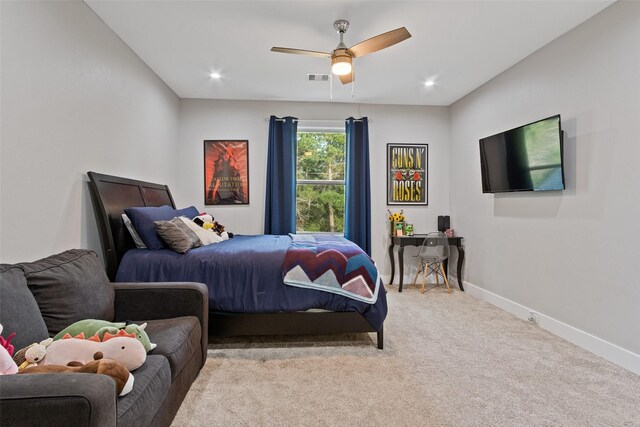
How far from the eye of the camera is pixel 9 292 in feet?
4.10

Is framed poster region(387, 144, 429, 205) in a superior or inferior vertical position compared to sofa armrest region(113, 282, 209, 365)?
superior

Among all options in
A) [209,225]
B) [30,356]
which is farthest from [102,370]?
[209,225]

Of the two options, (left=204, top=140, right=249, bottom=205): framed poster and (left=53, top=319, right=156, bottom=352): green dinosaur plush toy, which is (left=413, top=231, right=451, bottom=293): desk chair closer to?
(left=204, top=140, right=249, bottom=205): framed poster

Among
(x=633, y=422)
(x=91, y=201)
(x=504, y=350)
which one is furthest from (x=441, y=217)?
(x=91, y=201)

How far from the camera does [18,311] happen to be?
1.26 m

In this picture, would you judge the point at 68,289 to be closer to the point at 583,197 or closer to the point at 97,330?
the point at 97,330

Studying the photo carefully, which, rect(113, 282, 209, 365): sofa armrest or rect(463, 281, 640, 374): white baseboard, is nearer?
rect(113, 282, 209, 365): sofa armrest

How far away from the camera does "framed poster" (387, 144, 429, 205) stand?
4.73 meters

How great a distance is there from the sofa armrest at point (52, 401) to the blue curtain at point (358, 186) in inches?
150

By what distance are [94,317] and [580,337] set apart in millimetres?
3414

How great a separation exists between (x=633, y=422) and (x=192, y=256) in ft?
9.15

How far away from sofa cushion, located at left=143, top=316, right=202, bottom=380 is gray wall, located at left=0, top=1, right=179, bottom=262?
0.94 metres

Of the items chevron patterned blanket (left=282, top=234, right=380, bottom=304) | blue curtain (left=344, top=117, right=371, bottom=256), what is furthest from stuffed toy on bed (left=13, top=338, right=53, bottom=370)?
blue curtain (left=344, top=117, right=371, bottom=256)

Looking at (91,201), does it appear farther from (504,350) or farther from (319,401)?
(504,350)
